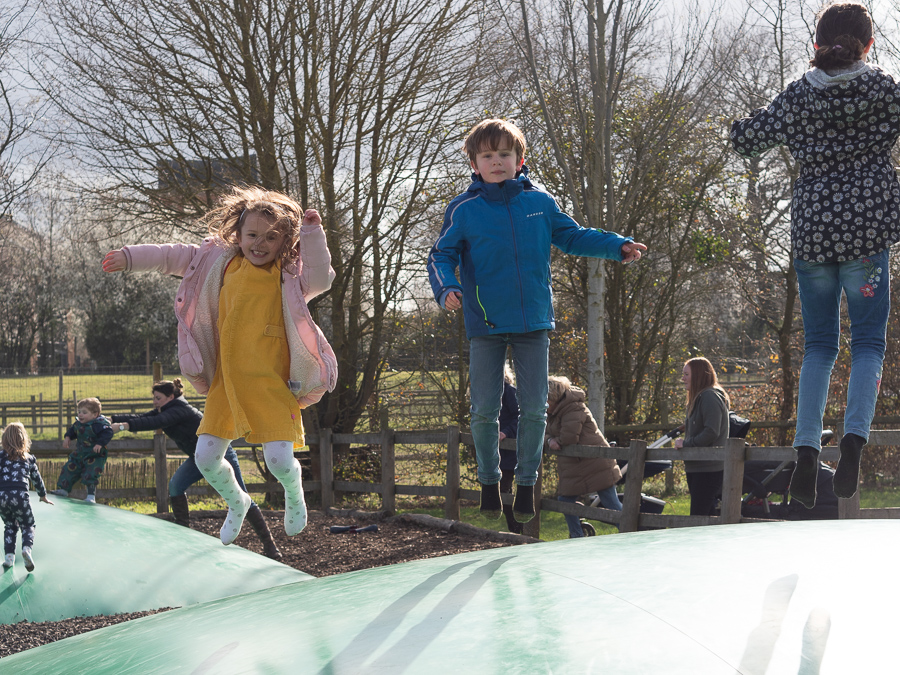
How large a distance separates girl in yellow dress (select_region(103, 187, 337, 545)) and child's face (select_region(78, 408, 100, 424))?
16.9 feet

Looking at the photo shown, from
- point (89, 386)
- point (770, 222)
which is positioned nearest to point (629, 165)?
point (770, 222)

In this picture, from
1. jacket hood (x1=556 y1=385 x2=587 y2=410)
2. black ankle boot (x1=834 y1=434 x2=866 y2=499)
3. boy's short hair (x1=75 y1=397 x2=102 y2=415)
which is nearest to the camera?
black ankle boot (x1=834 y1=434 x2=866 y2=499)

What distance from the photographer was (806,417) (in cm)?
316

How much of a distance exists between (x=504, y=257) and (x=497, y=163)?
41 centimetres

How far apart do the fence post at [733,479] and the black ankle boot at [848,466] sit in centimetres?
289

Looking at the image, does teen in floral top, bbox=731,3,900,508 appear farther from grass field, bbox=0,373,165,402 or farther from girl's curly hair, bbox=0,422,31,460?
grass field, bbox=0,373,165,402

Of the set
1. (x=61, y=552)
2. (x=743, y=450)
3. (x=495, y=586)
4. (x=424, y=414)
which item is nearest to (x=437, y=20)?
(x=424, y=414)

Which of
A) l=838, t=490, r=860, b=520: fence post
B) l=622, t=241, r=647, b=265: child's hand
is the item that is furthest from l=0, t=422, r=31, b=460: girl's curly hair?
l=838, t=490, r=860, b=520: fence post

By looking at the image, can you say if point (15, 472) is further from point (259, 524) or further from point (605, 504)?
point (605, 504)

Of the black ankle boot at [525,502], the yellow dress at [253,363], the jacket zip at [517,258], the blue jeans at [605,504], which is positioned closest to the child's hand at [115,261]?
the yellow dress at [253,363]

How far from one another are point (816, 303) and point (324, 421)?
1015 cm

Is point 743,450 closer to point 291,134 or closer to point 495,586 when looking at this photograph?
point 495,586

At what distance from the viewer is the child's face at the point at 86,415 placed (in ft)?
27.5

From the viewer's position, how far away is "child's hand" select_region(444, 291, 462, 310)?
3217 millimetres
